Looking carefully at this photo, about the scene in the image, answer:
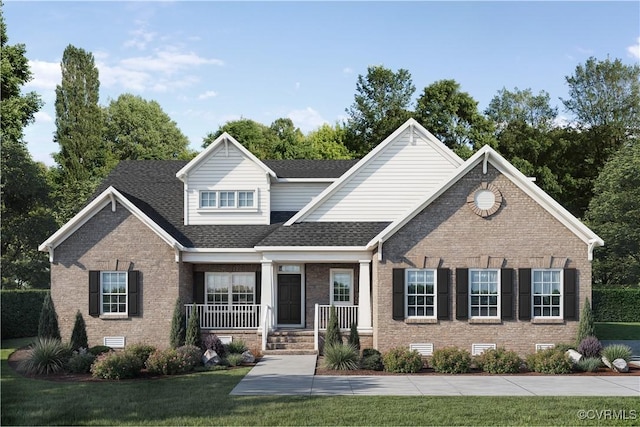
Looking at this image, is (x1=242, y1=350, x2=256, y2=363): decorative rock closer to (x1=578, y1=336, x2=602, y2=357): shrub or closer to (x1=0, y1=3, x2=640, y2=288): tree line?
(x1=578, y1=336, x2=602, y2=357): shrub

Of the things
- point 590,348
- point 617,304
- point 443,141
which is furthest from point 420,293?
point 443,141

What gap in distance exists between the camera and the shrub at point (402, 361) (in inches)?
810

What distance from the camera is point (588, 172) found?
53.6 meters

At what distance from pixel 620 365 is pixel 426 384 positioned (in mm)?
6370

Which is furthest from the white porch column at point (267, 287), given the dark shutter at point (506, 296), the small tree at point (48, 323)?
the dark shutter at point (506, 296)

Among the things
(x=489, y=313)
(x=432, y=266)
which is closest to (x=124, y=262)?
(x=432, y=266)

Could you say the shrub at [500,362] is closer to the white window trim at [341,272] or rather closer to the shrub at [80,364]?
the white window trim at [341,272]

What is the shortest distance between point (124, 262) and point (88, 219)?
79.6 inches

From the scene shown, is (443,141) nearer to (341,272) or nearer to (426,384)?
(341,272)

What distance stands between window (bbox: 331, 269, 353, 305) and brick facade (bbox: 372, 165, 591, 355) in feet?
12.8

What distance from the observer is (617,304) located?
3797cm

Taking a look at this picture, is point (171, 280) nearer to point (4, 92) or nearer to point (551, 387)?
point (551, 387)

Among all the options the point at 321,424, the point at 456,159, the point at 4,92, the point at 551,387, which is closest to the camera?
the point at 321,424

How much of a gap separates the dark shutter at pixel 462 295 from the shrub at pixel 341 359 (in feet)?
12.8
